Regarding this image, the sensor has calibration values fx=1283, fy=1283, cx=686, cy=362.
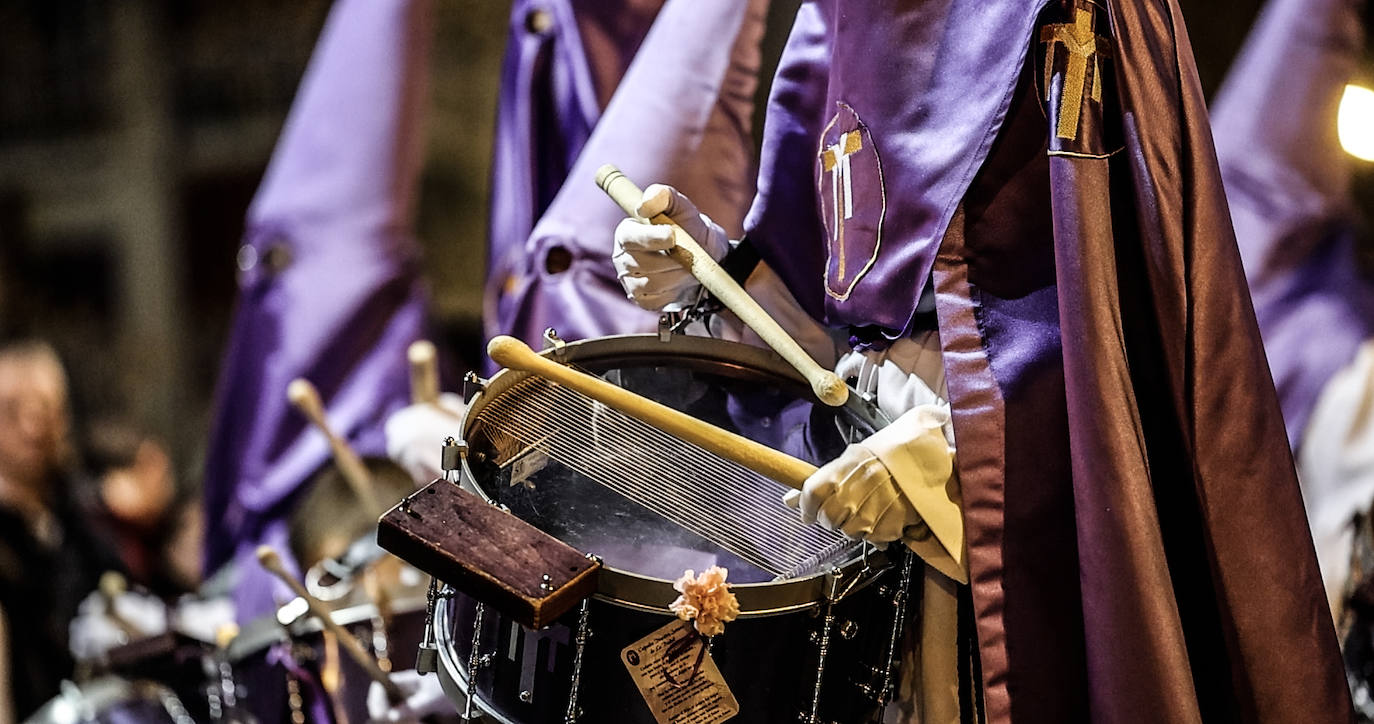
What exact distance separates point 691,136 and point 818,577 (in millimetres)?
797

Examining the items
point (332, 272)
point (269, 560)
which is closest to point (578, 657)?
point (269, 560)

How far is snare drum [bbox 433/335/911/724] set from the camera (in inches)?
43.2

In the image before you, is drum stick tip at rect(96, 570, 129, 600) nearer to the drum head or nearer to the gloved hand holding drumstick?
the drum head

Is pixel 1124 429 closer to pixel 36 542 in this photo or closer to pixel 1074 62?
pixel 1074 62

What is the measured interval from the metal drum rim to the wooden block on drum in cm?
3

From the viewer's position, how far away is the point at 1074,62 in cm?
117

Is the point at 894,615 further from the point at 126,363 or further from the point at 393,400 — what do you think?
the point at 126,363

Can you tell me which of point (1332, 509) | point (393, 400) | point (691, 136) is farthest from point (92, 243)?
point (1332, 509)

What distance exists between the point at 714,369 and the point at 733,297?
0.11 metres

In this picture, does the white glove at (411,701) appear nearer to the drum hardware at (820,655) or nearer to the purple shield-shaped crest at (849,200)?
the drum hardware at (820,655)

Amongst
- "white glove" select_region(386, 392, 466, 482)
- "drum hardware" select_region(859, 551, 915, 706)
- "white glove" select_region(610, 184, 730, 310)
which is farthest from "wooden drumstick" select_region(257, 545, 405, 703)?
"drum hardware" select_region(859, 551, 915, 706)

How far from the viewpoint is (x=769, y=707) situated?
1.12 metres

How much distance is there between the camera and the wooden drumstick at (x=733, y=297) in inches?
48.1

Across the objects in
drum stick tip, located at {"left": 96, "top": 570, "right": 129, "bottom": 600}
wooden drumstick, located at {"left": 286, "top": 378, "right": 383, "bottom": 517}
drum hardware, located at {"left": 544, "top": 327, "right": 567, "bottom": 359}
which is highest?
drum hardware, located at {"left": 544, "top": 327, "right": 567, "bottom": 359}
